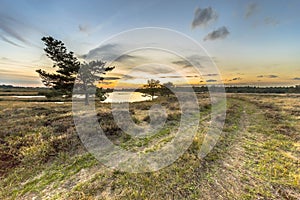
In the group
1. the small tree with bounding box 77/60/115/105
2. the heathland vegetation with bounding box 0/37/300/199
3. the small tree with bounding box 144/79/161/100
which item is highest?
the small tree with bounding box 77/60/115/105

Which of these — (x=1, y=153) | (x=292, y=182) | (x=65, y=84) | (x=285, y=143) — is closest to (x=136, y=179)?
(x=292, y=182)

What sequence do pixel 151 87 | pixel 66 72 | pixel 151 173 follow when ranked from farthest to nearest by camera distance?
pixel 151 87 < pixel 66 72 < pixel 151 173

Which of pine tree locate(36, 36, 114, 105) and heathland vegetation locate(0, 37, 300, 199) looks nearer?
heathland vegetation locate(0, 37, 300, 199)

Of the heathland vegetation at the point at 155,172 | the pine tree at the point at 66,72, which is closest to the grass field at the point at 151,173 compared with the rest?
the heathland vegetation at the point at 155,172

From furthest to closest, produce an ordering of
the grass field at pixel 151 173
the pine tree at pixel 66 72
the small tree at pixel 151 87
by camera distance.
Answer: the small tree at pixel 151 87 < the pine tree at pixel 66 72 < the grass field at pixel 151 173

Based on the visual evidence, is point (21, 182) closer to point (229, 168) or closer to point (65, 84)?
point (229, 168)

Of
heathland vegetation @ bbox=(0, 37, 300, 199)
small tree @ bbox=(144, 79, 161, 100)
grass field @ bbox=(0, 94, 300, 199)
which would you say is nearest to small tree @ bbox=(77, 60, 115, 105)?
heathland vegetation @ bbox=(0, 37, 300, 199)

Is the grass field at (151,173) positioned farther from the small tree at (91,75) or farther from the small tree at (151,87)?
the small tree at (151,87)

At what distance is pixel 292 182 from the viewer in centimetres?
618

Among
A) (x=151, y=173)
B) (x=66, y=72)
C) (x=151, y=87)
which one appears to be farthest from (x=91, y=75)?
(x=151, y=87)

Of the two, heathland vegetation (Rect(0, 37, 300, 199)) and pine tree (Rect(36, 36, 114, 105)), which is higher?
pine tree (Rect(36, 36, 114, 105))

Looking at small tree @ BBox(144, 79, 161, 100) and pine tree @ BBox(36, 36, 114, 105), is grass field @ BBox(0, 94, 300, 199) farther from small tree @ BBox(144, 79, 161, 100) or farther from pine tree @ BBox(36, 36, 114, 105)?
small tree @ BBox(144, 79, 161, 100)

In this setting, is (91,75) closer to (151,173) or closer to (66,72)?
(66,72)

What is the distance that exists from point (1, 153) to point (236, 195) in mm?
10871
